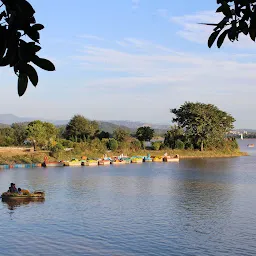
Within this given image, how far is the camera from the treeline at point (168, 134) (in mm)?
56875

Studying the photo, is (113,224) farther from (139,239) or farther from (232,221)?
(232,221)

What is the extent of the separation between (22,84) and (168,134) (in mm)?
61615

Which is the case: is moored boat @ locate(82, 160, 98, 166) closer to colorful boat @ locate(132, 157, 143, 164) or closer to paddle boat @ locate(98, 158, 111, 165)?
A: paddle boat @ locate(98, 158, 111, 165)

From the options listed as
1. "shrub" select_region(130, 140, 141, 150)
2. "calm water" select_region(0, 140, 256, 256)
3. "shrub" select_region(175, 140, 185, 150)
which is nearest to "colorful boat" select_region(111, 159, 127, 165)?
"shrub" select_region(130, 140, 141, 150)

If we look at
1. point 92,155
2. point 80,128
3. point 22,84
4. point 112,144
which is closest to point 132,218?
point 22,84

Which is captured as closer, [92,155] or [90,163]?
[90,163]

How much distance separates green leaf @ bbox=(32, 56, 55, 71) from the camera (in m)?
2.44

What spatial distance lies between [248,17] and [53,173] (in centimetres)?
3759

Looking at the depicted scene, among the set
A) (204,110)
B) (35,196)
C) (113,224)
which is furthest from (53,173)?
(204,110)

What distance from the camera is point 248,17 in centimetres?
319

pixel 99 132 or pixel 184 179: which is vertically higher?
pixel 99 132

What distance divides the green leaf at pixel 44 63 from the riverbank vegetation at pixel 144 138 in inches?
1965

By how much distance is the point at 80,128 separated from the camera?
6525 centimetres

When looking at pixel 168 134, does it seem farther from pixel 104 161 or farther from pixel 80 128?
pixel 104 161
